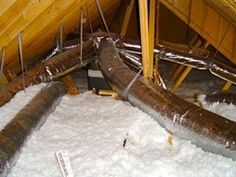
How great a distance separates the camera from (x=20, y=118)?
227 cm

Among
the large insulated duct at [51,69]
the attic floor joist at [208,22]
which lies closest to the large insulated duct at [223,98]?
the attic floor joist at [208,22]

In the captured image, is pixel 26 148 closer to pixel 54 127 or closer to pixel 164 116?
pixel 54 127

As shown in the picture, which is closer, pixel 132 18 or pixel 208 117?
pixel 208 117

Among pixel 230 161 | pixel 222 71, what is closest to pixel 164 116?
pixel 230 161

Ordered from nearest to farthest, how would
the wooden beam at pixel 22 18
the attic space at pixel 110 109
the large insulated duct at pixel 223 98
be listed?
the attic space at pixel 110 109
the wooden beam at pixel 22 18
the large insulated duct at pixel 223 98

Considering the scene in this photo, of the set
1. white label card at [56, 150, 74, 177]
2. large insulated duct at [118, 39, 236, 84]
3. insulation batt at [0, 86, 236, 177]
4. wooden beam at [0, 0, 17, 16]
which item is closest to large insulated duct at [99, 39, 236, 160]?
insulation batt at [0, 86, 236, 177]

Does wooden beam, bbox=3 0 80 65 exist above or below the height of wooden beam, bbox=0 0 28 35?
below

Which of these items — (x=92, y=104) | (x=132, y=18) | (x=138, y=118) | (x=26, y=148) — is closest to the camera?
(x=26, y=148)

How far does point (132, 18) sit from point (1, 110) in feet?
13.6

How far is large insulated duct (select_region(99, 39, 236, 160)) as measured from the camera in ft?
6.06

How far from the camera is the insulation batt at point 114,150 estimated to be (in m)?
2.02

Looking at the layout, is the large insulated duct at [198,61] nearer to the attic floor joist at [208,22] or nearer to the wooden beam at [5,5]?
the attic floor joist at [208,22]

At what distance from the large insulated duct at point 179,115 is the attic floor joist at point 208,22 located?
4.42ft

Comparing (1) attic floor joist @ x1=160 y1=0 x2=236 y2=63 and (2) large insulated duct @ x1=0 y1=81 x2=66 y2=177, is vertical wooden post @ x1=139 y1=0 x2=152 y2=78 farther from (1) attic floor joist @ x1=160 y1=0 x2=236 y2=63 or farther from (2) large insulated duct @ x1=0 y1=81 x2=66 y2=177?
(1) attic floor joist @ x1=160 y1=0 x2=236 y2=63
